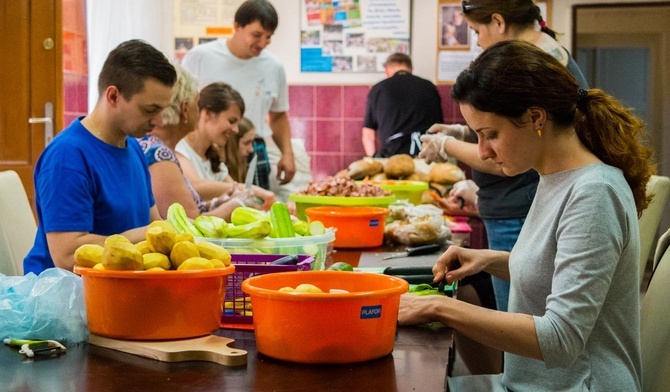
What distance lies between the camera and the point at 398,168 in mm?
4555

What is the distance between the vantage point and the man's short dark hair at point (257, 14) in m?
4.62

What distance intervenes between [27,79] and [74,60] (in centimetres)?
93

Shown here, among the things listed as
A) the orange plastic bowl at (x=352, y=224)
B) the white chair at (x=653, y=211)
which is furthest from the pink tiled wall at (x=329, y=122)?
the white chair at (x=653, y=211)

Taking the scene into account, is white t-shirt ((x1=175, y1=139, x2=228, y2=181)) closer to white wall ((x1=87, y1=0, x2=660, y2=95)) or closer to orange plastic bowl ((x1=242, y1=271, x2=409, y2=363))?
orange plastic bowl ((x1=242, y1=271, x2=409, y2=363))

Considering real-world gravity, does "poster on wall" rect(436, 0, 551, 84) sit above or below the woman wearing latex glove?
above

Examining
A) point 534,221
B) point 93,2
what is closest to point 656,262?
point 534,221

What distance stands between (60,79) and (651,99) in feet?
17.7

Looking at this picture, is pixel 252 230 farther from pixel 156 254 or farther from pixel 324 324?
pixel 324 324

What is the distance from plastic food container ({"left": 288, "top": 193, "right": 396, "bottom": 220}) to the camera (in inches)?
127

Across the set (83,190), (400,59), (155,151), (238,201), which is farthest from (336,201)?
(400,59)

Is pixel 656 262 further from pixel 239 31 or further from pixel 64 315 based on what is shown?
pixel 239 31

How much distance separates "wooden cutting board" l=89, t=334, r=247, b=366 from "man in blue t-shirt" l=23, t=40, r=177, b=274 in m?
0.70

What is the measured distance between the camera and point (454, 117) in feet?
24.1

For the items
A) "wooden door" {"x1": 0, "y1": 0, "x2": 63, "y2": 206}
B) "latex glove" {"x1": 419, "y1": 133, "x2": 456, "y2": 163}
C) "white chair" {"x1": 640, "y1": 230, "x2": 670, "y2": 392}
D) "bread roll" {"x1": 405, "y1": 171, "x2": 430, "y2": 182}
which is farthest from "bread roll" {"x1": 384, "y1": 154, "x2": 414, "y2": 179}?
"white chair" {"x1": 640, "y1": 230, "x2": 670, "y2": 392}
